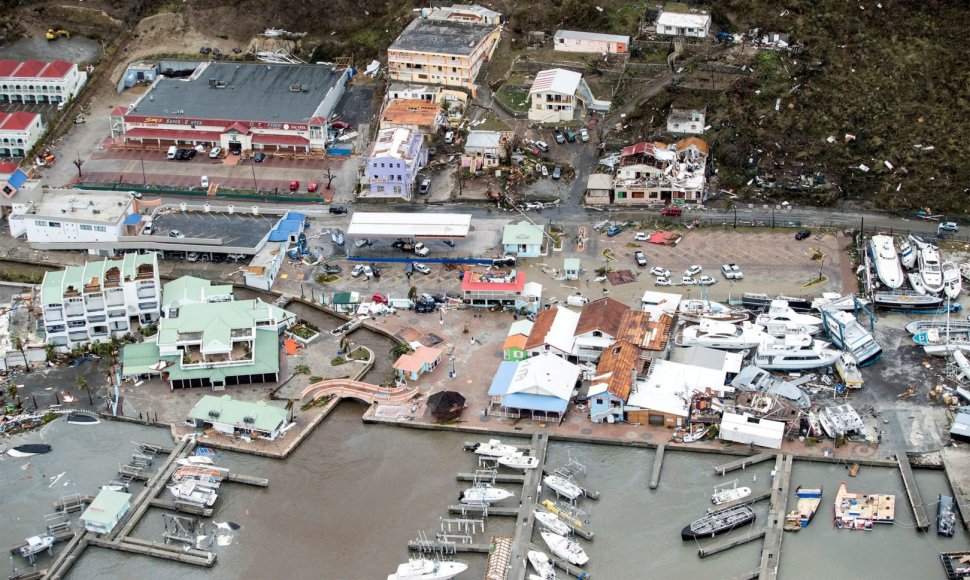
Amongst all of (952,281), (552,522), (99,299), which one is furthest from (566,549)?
A: (99,299)

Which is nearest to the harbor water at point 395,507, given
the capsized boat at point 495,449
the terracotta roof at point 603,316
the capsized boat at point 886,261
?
the capsized boat at point 495,449

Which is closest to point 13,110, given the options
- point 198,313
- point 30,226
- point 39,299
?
point 30,226

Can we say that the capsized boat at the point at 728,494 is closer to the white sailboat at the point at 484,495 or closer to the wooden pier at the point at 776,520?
the wooden pier at the point at 776,520

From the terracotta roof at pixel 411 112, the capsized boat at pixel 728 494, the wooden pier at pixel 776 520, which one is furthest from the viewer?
the terracotta roof at pixel 411 112

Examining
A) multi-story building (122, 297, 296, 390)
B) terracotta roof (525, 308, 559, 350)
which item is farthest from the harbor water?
terracotta roof (525, 308, 559, 350)

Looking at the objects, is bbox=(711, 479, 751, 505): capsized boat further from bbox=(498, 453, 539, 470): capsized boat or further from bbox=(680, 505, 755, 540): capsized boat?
bbox=(498, 453, 539, 470): capsized boat
